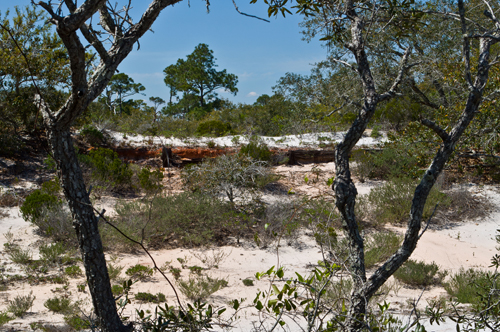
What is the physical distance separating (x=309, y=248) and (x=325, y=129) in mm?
8096

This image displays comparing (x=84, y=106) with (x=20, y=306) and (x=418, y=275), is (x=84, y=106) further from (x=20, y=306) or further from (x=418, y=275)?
(x=418, y=275)

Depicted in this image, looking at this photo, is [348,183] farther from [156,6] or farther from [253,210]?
[253,210]

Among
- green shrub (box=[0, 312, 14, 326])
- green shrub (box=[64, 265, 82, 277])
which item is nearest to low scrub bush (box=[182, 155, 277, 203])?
green shrub (box=[64, 265, 82, 277])

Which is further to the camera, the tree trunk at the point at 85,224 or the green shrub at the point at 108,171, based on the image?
the green shrub at the point at 108,171

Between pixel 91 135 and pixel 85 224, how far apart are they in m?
10.9

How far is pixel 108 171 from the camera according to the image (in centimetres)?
957

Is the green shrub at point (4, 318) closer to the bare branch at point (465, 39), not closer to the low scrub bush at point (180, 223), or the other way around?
the low scrub bush at point (180, 223)

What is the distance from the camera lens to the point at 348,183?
2594 millimetres

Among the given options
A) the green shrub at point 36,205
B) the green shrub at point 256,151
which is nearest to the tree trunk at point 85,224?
the green shrub at point 36,205

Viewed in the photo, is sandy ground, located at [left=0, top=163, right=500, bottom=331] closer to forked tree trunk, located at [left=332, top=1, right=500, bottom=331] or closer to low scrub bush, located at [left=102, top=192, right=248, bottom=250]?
low scrub bush, located at [left=102, top=192, right=248, bottom=250]

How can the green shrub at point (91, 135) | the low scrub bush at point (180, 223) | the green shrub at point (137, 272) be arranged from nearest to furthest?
the green shrub at point (137, 272)
the low scrub bush at point (180, 223)
the green shrub at point (91, 135)

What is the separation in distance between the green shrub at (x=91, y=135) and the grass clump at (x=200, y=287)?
8950mm

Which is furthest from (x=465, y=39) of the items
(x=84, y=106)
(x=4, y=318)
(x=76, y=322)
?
(x=4, y=318)

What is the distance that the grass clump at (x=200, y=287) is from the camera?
4411 mm
